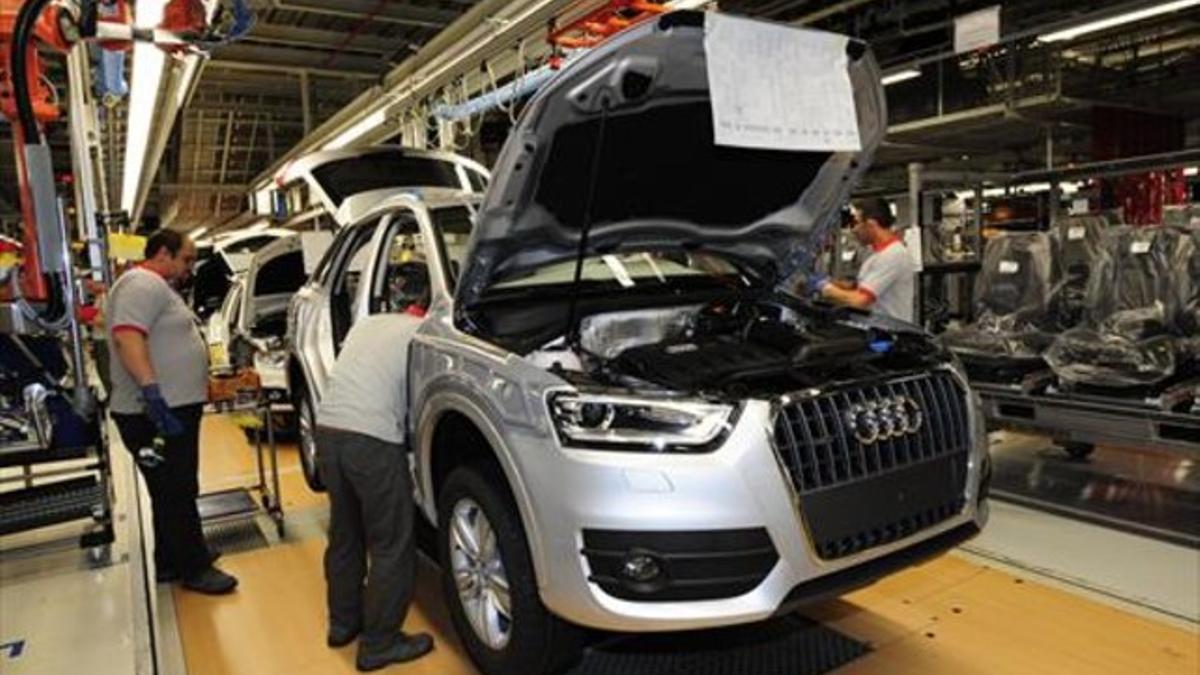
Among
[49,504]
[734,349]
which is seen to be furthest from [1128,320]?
[49,504]

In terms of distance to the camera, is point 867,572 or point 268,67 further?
point 268,67

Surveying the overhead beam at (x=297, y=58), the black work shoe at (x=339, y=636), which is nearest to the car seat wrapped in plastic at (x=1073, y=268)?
the black work shoe at (x=339, y=636)

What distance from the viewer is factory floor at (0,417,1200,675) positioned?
290cm

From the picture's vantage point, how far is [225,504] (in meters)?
4.68

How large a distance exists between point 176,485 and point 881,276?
3.48 m

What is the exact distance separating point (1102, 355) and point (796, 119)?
2.61 meters

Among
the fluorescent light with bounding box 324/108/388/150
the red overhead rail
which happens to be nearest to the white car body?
the red overhead rail

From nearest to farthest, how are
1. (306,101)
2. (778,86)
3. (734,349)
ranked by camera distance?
(778,86), (734,349), (306,101)

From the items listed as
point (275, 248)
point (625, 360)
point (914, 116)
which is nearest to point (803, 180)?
point (625, 360)

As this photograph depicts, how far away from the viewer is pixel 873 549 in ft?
7.73

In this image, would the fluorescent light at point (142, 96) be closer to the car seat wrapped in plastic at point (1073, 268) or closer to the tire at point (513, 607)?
the tire at point (513, 607)

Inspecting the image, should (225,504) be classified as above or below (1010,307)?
below

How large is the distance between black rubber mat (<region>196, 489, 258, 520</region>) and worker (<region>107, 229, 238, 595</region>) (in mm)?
637

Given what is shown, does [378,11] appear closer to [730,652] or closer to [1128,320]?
[1128,320]
